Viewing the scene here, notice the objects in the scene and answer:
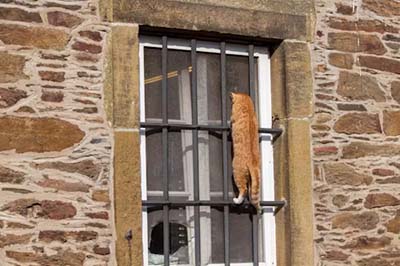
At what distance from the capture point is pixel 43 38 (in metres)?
5.08

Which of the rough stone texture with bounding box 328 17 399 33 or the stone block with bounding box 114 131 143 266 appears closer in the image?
the stone block with bounding box 114 131 143 266

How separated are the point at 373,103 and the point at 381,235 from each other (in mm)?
919

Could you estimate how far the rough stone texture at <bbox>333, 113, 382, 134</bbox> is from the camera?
5906 mm

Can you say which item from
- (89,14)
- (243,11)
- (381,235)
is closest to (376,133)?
(381,235)

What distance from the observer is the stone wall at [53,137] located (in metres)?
4.91

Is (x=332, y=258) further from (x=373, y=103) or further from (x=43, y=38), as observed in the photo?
(x=43, y=38)

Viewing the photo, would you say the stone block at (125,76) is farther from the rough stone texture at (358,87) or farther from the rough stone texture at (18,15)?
the rough stone texture at (358,87)

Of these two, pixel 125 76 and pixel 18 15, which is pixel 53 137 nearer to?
pixel 125 76

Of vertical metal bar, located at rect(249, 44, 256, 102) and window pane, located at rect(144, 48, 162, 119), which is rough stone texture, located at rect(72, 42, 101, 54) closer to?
window pane, located at rect(144, 48, 162, 119)

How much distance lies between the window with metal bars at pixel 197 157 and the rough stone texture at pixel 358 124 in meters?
0.47

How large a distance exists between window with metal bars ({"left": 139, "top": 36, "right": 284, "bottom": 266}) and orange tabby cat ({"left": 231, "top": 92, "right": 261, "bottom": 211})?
9 cm

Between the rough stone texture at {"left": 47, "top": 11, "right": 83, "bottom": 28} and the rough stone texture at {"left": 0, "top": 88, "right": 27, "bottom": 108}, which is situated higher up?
the rough stone texture at {"left": 47, "top": 11, "right": 83, "bottom": 28}

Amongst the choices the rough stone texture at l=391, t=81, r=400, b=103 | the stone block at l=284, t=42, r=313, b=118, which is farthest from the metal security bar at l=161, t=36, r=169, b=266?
the rough stone texture at l=391, t=81, r=400, b=103

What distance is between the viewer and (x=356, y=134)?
5.96m
